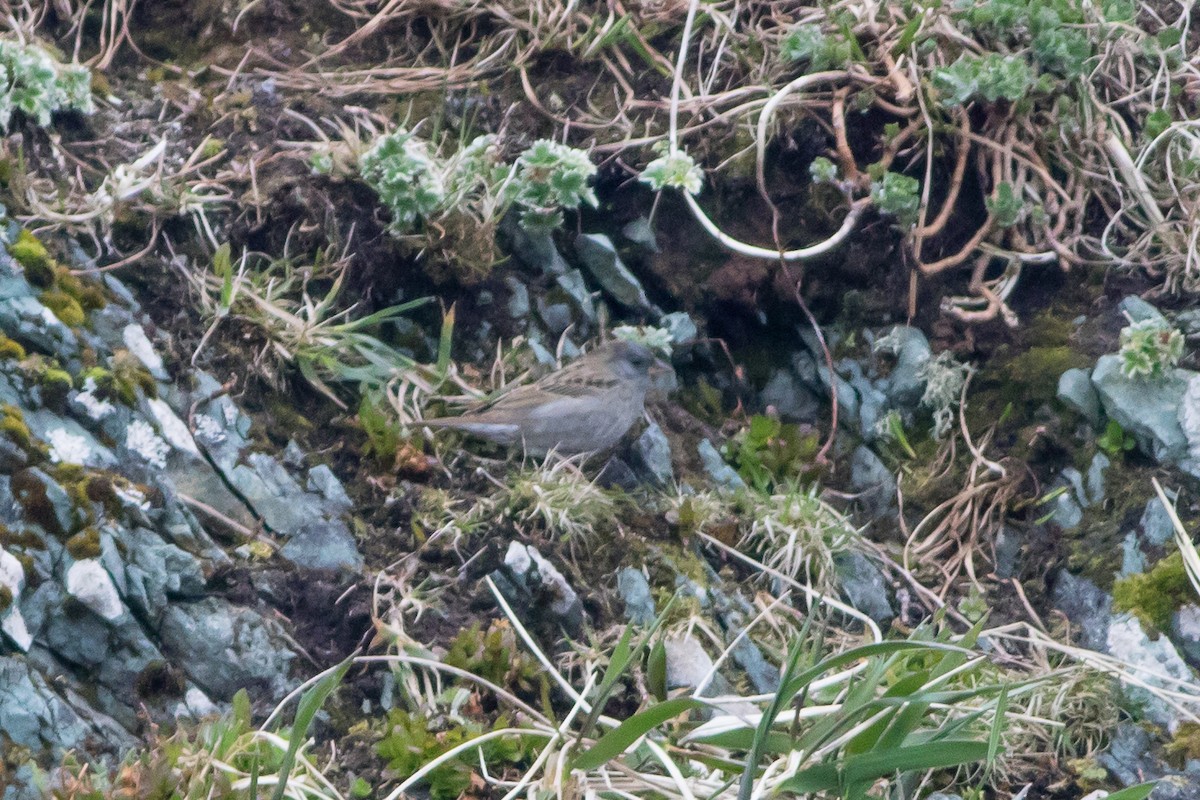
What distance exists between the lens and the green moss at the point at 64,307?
3.89 metres

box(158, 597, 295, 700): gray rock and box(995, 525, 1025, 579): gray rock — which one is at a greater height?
box(158, 597, 295, 700): gray rock

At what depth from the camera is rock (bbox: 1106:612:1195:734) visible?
372 centimetres

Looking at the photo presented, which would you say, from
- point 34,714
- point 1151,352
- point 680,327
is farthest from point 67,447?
point 1151,352

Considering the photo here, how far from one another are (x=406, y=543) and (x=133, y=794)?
1.39 meters

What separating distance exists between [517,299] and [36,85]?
1.94 m

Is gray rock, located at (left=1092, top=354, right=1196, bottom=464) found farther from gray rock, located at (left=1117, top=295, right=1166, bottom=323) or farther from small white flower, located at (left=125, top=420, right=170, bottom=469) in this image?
small white flower, located at (left=125, top=420, right=170, bottom=469)

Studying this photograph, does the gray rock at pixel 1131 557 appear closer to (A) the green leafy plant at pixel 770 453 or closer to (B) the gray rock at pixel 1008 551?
(B) the gray rock at pixel 1008 551

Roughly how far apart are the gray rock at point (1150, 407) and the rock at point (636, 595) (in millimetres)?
1842

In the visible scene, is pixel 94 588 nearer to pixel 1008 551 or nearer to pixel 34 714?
pixel 34 714

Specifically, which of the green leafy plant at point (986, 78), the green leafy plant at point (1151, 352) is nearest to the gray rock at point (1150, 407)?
the green leafy plant at point (1151, 352)

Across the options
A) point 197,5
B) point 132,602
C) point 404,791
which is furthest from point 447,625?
point 197,5

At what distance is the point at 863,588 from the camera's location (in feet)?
14.3

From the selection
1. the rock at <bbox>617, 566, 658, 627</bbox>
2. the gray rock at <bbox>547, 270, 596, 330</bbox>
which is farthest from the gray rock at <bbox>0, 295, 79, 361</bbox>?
the gray rock at <bbox>547, 270, 596, 330</bbox>

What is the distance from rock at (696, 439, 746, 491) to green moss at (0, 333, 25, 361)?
7.98ft
